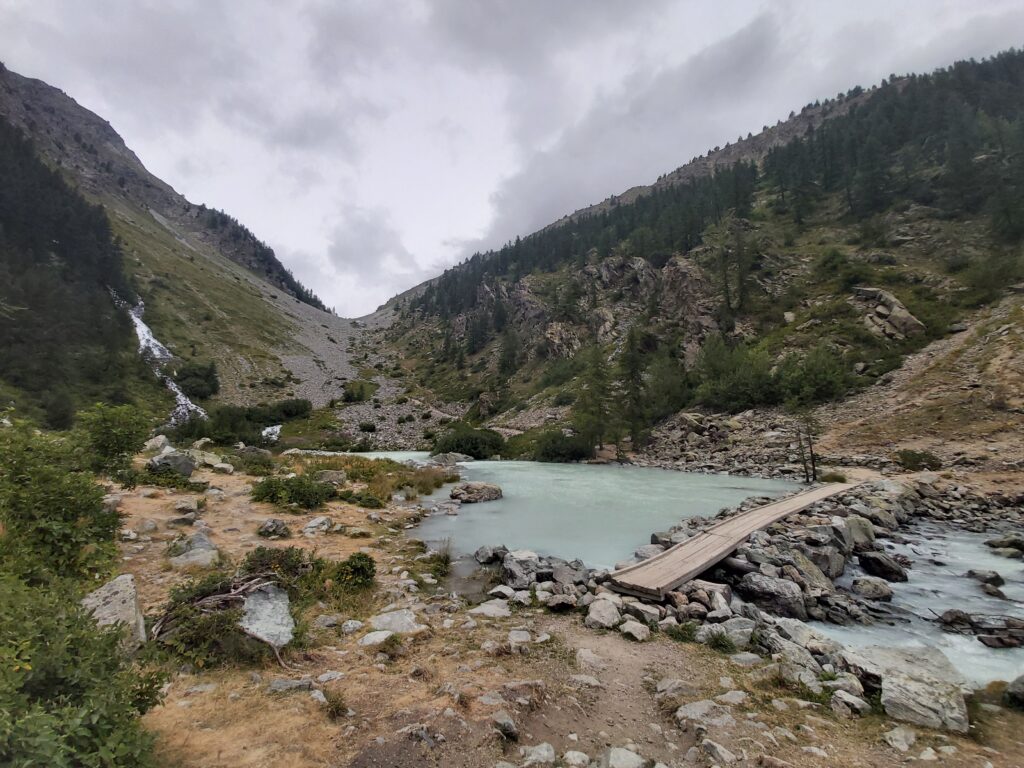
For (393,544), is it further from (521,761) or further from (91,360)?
(91,360)

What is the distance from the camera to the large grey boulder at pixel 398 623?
8688 millimetres

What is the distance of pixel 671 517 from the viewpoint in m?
20.4

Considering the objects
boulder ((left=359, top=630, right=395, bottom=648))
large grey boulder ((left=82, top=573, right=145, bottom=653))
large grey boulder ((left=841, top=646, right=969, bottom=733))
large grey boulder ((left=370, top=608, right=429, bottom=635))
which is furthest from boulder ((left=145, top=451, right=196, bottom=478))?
large grey boulder ((left=841, top=646, right=969, bottom=733))

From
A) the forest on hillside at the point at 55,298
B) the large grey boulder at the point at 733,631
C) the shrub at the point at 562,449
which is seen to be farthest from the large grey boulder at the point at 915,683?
the forest on hillside at the point at 55,298

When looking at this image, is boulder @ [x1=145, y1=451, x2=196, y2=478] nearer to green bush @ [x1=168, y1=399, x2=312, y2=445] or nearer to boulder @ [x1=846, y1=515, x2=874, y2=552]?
green bush @ [x1=168, y1=399, x2=312, y2=445]

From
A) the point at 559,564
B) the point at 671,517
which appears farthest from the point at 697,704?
the point at 671,517

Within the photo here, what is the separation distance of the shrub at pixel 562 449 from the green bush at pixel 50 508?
39205mm

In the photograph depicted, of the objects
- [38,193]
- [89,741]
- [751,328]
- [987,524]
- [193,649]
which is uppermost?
[38,193]

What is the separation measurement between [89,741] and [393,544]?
12.0 metres

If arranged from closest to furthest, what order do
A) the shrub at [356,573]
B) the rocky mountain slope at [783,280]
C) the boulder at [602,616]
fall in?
the boulder at [602,616] → the shrub at [356,573] → the rocky mountain slope at [783,280]

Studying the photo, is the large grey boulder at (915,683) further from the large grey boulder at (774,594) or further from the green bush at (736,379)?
the green bush at (736,379)

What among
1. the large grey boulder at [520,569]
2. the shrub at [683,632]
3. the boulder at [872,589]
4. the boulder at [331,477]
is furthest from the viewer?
the boulder at [331,477]

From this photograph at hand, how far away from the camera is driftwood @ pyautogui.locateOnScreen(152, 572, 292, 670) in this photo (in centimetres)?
711

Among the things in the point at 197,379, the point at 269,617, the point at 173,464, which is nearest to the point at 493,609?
the point at 269,617
